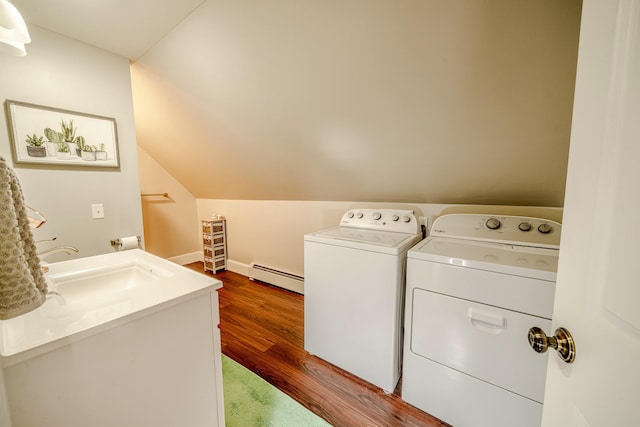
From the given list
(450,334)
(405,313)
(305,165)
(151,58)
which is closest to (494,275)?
(450,334)

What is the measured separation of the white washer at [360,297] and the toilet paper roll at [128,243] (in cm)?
129

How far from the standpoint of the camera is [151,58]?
1867mm

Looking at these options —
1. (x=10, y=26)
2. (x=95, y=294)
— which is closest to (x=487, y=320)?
(x=95, y=294)

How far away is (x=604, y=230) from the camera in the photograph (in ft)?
1.38

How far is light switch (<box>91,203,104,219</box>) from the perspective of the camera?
Answer: 170 centimetres

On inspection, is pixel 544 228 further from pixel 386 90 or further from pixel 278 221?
pixel 278 221

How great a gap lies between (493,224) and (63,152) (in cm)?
281

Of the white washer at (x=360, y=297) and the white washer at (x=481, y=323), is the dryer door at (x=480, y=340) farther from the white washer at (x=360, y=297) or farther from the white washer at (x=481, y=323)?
the white washer at (x=360, y=297)

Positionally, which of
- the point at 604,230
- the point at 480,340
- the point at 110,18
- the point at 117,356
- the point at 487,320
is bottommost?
the point at 480,340

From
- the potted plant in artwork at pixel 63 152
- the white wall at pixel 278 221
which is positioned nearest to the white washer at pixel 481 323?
the white wall at pixel 278 221

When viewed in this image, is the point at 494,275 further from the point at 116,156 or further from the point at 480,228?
the point at 116,156

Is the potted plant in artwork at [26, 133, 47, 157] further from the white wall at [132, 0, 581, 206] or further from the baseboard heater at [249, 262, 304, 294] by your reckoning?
the baseboard heater at [249, 262, 304, 294]

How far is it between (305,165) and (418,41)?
122 centimetres

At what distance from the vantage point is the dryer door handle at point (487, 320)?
108 centimetres
